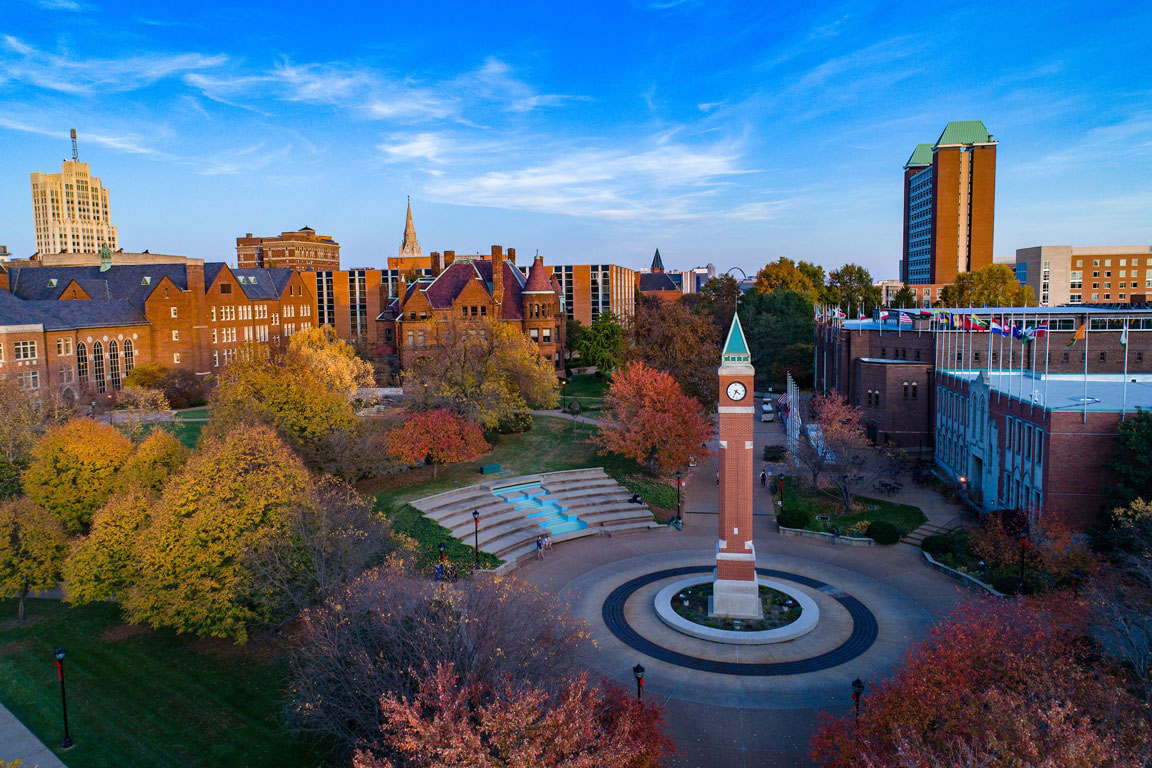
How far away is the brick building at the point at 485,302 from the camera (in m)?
76.3

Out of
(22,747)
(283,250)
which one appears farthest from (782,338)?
(283,250)

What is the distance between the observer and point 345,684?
1638 cm

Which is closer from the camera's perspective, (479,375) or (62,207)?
(479,375)

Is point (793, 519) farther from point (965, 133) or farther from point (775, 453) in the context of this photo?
point (965, 133)

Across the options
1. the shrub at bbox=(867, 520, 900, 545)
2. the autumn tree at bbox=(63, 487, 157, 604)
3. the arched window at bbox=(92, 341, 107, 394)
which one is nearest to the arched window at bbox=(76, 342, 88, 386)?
the arched window at bbox=(92, 341, 107, 394)

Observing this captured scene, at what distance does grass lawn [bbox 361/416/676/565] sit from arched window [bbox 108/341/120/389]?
4436cm

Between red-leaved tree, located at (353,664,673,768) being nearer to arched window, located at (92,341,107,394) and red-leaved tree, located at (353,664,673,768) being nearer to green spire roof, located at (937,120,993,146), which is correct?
arched window, located at (92,341,107,394)

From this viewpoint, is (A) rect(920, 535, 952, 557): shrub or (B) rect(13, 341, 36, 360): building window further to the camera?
(B) rect(13, 341, 36, 360): building window

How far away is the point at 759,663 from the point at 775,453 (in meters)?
28.8

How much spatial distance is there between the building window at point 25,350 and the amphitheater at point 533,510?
45725mm

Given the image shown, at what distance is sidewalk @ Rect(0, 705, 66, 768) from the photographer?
18.6m

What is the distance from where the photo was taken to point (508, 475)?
41656 millimetres

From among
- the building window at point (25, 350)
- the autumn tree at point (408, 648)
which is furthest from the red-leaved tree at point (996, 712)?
the building window at point (25, 350)

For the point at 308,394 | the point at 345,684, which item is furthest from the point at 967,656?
the point at 308,394
